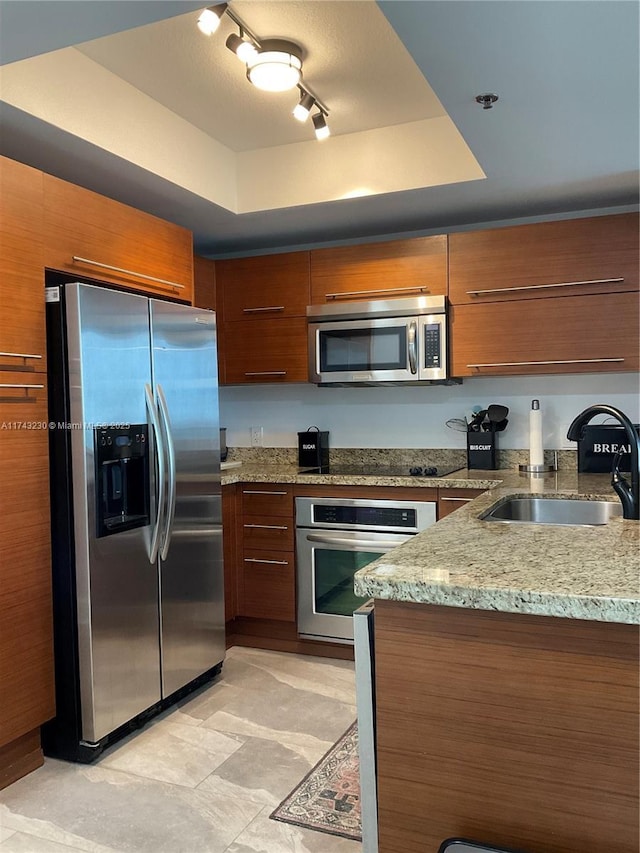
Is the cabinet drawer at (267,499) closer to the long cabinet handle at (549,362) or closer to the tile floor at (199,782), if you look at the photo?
the tile floor at (199,782)

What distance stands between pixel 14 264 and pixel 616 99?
2.04 m

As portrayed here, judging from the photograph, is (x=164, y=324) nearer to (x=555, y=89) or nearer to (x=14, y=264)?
(x=14, y=264)

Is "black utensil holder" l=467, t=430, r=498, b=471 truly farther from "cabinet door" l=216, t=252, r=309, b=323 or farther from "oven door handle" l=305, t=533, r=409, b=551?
"cabinet door" l=216, t=252, r=309, b=323

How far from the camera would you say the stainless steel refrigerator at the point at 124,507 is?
249 centimetres

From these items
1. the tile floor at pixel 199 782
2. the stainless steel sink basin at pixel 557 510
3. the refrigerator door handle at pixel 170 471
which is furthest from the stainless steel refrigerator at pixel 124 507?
the stainless steel sink basin at pixel 557 510

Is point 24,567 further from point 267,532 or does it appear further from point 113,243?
point 267,532

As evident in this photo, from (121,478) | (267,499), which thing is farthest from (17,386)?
(267,499)

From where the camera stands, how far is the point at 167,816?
2.19 meters

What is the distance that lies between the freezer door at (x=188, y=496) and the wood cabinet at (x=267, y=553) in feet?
1.46

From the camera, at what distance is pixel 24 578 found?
239 cm

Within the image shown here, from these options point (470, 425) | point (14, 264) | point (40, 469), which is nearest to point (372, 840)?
point (40, 469)

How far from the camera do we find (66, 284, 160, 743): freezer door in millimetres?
2475

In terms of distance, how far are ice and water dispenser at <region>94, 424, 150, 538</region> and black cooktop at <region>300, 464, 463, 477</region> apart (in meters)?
1.14

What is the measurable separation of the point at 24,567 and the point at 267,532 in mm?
1478
